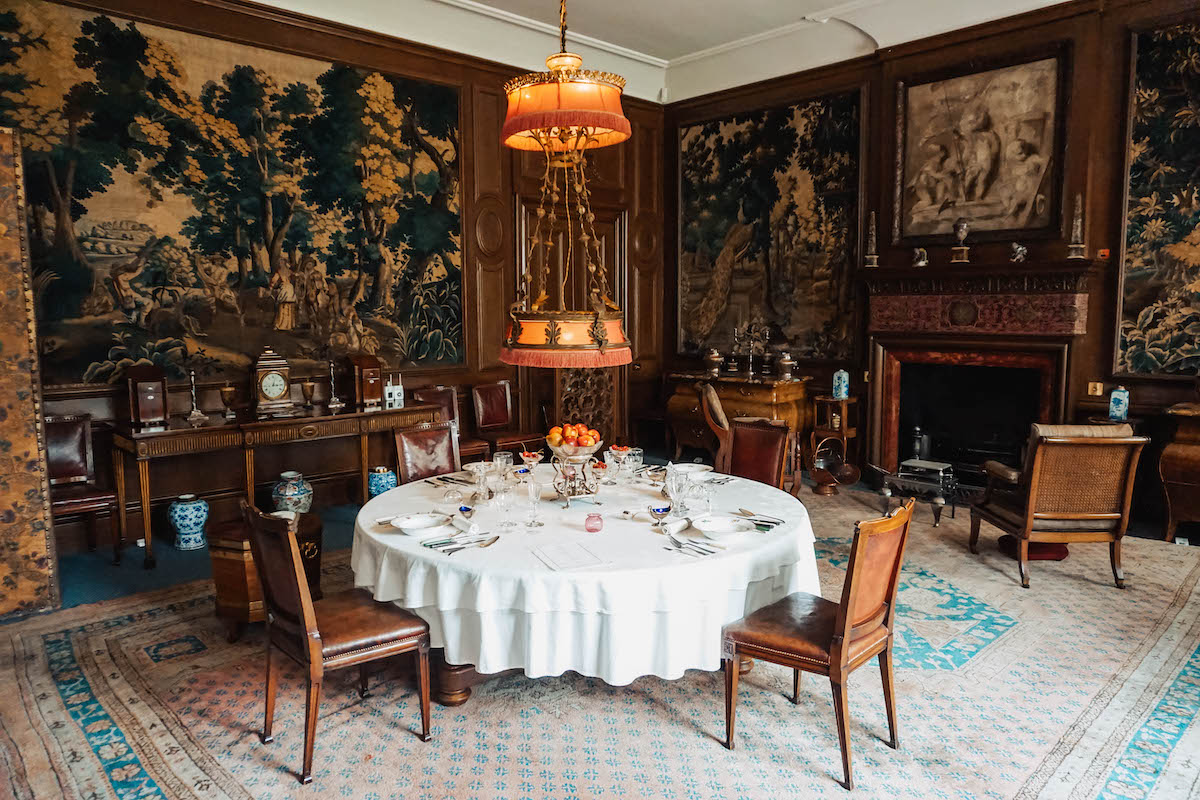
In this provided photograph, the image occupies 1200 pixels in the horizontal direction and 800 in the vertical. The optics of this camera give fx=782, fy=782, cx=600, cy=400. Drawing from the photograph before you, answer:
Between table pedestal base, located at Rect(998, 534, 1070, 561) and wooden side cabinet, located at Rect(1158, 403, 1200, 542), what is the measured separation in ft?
2.78

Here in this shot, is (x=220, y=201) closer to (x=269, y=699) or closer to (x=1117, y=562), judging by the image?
(x=269, y=699)

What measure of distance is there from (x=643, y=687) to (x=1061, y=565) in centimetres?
309

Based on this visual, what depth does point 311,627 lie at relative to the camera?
2.72m

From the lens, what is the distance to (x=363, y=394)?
5.99 meters

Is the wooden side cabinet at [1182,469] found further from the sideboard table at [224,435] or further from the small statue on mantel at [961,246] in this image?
the sideboard table at [224,435]

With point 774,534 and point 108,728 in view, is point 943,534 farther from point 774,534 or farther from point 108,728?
point 108,728

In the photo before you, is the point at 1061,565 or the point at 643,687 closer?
the point at 643,687

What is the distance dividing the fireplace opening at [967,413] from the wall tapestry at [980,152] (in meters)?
1.19

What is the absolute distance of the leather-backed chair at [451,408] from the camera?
6.45m

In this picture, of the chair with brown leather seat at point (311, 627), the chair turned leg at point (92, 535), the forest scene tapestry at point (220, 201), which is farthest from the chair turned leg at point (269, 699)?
the forest scene tapestry at point (220, 201)

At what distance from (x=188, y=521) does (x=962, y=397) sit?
6110 mm

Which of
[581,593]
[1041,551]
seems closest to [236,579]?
[581,593]

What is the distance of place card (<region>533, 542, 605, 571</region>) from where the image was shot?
278 centimetres

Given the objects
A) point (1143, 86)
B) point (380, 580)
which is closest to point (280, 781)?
point (380, 580)
